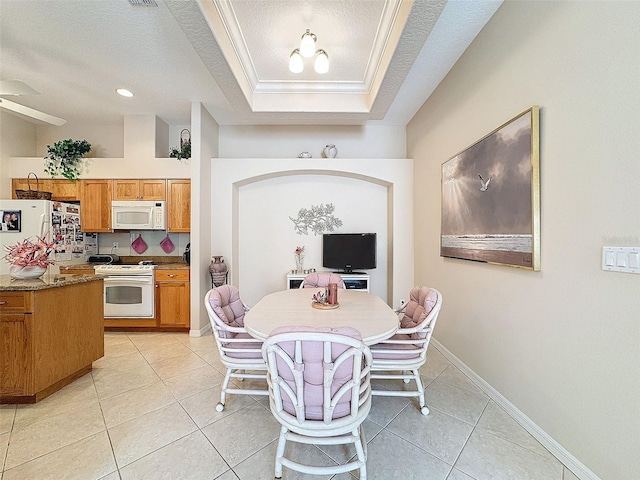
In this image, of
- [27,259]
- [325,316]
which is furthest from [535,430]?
[27,259]


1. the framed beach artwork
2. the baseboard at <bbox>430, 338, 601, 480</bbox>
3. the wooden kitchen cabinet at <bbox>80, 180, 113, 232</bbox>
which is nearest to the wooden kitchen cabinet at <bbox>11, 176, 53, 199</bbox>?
the wooden kitchen cabinet at <bbox>80, 180, 113, 232</bbox>

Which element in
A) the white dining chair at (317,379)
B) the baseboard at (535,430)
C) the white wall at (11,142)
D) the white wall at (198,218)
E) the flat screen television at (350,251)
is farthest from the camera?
the flat screen television at (350,251)

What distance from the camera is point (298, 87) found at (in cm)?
336

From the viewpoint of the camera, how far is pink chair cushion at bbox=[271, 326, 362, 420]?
121 cm

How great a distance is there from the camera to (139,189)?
3881 millimetres

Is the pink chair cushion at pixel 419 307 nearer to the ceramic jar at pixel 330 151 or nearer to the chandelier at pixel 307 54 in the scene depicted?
the chandelier at pixel 307 54

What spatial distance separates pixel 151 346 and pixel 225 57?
3256 mm

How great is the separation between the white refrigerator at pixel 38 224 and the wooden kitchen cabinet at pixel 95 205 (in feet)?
0.49

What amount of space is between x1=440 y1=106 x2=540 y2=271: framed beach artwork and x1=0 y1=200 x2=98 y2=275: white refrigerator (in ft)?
15.1

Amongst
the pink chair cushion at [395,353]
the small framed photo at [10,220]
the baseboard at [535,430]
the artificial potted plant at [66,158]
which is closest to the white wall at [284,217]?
the baseboard at [535,430]

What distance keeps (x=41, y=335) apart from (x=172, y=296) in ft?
5.15

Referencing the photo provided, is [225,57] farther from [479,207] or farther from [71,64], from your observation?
[479,207]

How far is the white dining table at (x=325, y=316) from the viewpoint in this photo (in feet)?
5.18

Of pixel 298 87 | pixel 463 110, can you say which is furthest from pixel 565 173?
pixel 298 87
